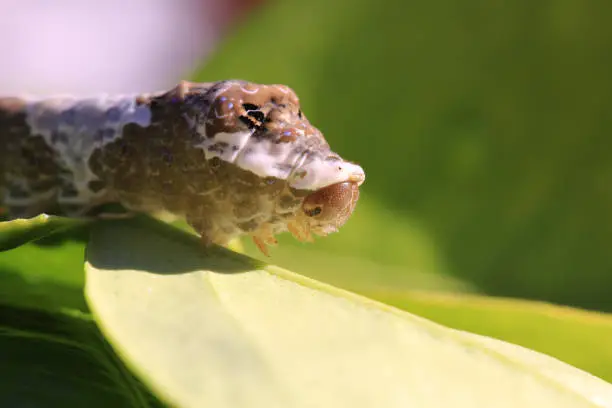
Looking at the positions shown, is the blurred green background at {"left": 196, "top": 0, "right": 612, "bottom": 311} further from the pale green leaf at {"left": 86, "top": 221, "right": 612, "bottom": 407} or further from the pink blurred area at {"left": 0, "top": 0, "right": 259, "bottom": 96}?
the pink blurred area at {"left": 0, "top": 0, "right": 259, "bottom": 96}

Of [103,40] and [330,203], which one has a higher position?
[330,203]

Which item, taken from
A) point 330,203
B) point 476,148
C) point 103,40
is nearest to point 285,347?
point 330,203

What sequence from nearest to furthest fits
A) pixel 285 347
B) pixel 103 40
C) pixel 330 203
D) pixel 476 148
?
pixel 285 347 → pixel 330 203 → pixel 476 148 → pixel 103 40

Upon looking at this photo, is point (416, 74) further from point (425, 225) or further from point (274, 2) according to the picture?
point (274, 2)

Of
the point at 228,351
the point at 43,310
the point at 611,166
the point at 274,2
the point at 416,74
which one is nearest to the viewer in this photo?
the point at 228,351

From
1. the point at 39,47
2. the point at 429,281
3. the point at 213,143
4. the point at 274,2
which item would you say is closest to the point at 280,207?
the point at 213,143

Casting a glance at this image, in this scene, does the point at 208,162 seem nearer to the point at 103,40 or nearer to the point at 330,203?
the point at 330,203

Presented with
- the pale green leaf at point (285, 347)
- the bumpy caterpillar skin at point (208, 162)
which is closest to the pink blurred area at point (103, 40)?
the bumpy caterpillar skin at point (208, 162)
